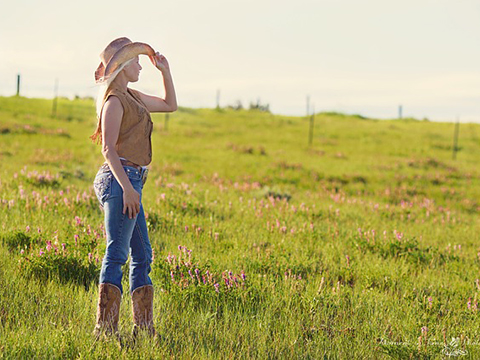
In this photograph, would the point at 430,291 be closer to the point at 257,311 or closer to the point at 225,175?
the point at 257,311

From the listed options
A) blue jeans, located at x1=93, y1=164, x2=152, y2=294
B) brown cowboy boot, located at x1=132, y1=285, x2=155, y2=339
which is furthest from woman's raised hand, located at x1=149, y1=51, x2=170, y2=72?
brown cowboy boot, located at x1=132, y1=285, x2=155, y2=339

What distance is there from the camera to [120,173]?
3938mm

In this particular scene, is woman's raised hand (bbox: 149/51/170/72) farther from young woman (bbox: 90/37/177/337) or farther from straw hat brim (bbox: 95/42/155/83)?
straw hat brim (bbox: 95/42/155/83)

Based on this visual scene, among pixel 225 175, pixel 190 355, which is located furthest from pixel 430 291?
pixel 225 175

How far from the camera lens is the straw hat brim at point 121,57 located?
13.4ft

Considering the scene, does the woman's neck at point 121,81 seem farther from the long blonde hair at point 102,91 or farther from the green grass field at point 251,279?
the green grass field at point 251,279

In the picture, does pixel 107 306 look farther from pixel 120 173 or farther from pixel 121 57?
pixel 121 57

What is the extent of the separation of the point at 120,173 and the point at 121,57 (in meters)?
0.98

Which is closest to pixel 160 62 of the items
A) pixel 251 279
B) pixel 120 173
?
pixel 120 173

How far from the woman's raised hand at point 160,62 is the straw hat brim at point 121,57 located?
0.88 feet

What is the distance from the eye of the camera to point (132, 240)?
4434 mm

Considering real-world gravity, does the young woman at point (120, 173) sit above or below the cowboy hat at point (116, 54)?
below

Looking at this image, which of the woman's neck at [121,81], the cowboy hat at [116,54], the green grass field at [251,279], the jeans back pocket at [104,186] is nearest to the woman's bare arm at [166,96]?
the cowboy hat at [116,54]

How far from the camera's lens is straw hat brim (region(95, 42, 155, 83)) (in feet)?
13.4
